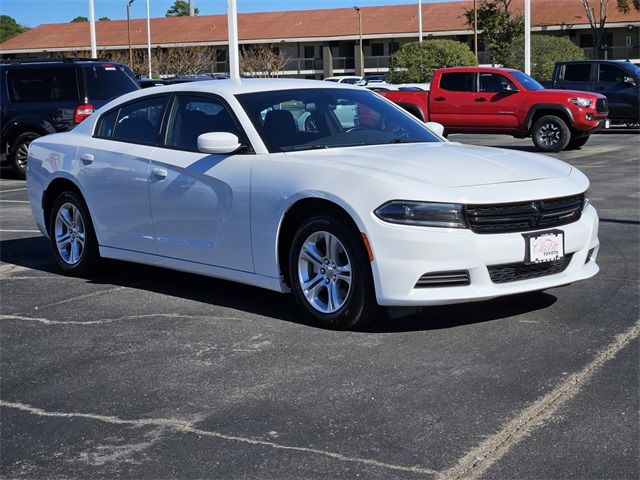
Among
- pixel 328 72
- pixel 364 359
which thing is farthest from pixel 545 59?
pixel 364 359

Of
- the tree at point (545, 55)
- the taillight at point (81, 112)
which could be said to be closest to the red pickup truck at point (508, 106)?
the taillight at point (81, 112)

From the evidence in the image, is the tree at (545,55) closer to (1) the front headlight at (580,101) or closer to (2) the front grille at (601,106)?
(2) the front grille at (601,106)

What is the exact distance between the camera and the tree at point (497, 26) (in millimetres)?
59344

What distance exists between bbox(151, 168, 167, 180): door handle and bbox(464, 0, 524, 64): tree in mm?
52844

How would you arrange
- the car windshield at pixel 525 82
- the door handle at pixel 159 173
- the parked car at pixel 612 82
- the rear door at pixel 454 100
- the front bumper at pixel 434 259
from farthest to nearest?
1. the parked car at pixel 612 82
2. the rear door at pixel 454 100
3. the car windshield at pixel 525 82
4. the door handle at pixel 159 173
5. the front bumper at pixel 434 259

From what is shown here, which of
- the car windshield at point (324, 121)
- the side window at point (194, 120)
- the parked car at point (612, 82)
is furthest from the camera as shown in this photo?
the parked car at point (612, 82)

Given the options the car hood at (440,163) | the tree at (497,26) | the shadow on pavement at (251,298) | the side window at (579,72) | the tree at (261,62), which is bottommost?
the shadow on pavement at (251,298)

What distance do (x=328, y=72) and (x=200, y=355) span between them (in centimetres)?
6753

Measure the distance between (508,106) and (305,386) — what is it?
60.4ft

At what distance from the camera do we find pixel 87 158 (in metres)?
8.33

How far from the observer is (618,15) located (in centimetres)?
6156

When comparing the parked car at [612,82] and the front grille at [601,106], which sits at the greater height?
the parked car at [612,82]

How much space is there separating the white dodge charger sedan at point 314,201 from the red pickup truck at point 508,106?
14895 mm

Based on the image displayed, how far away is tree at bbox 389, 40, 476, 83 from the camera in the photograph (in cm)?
4728
